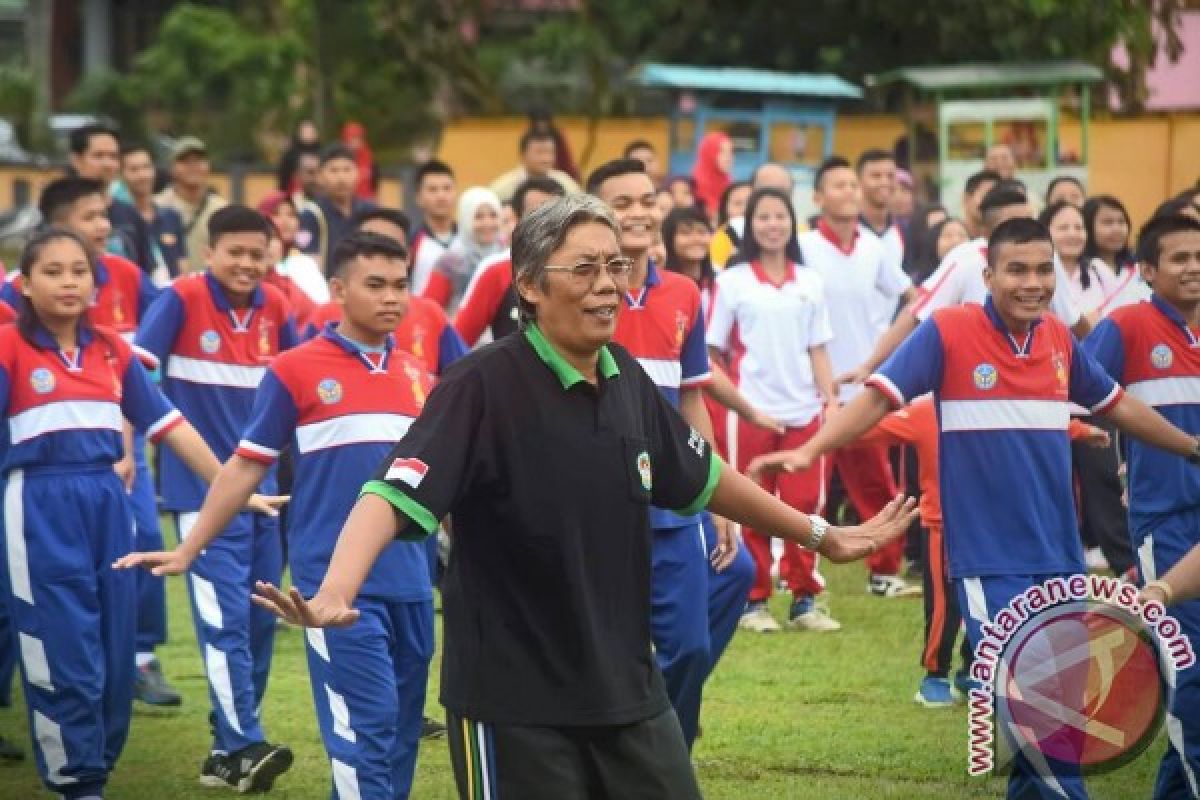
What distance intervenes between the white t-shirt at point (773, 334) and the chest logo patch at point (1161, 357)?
387 centimetres

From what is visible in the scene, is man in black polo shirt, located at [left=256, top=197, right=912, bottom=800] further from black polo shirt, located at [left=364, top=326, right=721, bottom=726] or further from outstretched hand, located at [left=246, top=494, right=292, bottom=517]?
outstretched hand, located at [left=246, top=494, right=292, bottom=517]

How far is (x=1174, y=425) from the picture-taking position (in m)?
9.08

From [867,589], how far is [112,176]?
5233 mm

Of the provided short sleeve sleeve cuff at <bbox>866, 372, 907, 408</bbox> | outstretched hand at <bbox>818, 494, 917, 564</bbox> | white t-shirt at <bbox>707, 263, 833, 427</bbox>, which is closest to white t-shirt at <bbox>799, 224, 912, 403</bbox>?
white t-shirt at <bbox>707, 263, 833, 427</bbox>

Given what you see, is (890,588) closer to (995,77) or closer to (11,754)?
(11,754)

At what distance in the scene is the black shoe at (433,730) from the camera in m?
10.2

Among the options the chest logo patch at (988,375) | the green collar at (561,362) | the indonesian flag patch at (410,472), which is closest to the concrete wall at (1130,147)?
the chest logo patch at (988,375)

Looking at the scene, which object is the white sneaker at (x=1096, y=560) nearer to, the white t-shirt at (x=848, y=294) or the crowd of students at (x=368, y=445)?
the white t-shirt at (x=848, y=294)

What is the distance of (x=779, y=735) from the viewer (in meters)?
10.0

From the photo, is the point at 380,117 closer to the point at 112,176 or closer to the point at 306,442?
the point at 112,176

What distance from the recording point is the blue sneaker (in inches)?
420

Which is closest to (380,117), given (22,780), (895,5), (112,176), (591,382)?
(895,5)

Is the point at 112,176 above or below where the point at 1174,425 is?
above

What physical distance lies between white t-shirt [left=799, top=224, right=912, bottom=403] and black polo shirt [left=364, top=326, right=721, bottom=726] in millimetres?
8281
